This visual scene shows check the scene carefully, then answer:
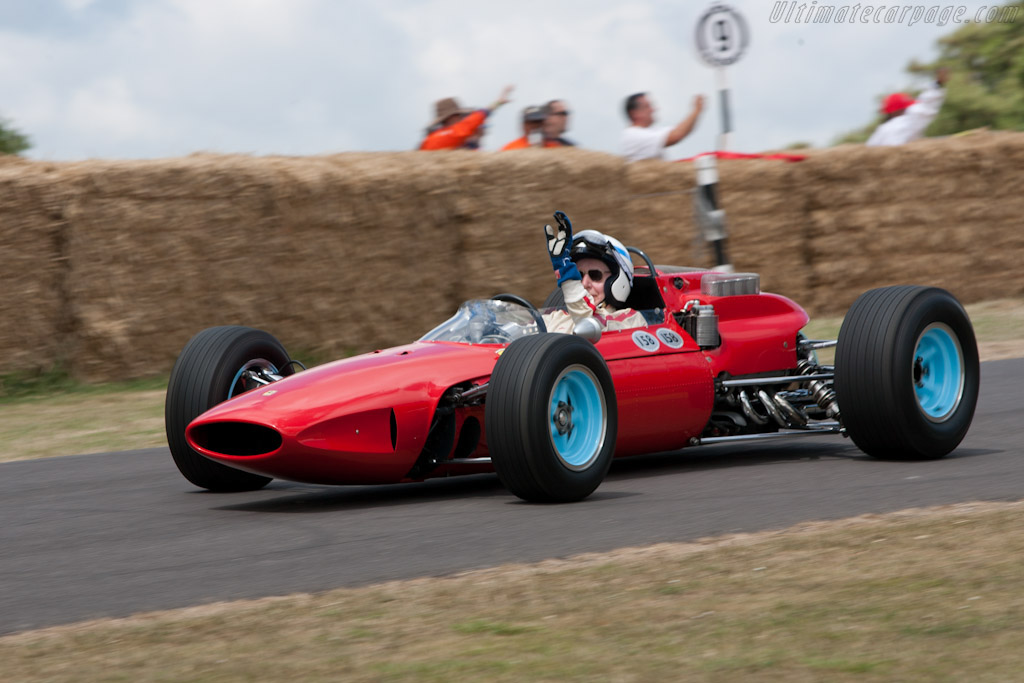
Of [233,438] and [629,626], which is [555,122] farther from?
[629,626]

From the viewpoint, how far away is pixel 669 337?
7.52 m

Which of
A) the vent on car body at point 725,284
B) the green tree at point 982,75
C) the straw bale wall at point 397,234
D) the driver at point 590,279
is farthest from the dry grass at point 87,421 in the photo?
the green tree at point 982,75

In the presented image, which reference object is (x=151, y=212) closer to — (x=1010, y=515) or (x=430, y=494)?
(x=430, y=494)

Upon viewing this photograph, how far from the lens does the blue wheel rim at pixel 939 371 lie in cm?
749

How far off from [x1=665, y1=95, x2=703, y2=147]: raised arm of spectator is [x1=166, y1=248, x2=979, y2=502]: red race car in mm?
6211

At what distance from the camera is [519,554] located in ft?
16.9

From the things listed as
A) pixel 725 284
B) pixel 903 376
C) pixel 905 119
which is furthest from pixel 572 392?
pixel 905 119

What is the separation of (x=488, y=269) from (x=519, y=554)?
9.11 meters

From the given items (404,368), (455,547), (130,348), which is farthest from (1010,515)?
(130,348)

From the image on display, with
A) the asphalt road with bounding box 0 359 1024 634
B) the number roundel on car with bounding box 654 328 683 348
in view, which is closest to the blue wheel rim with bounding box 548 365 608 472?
the asphalt road with bounding box 0 359 1024 634

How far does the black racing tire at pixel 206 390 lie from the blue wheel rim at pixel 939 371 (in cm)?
349

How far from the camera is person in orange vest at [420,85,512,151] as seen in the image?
1450 centimetres

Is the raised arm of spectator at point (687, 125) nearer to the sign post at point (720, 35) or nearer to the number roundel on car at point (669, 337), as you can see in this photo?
the sign post at point (720, 35)

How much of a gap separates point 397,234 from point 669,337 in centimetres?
654
